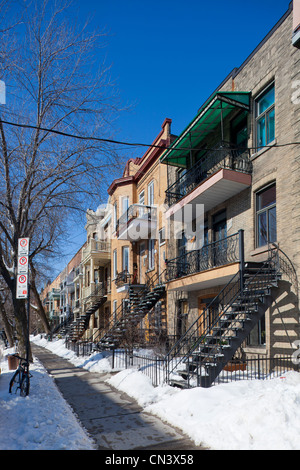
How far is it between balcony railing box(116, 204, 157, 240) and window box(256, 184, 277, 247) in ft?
32.0

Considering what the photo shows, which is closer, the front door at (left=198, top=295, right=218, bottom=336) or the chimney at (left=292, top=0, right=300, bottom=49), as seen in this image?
the chimney at (left=292, top=0, right=300, bottom=49)

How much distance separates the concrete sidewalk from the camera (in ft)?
21.1

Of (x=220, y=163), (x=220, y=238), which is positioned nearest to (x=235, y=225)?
(x=220, y=238)

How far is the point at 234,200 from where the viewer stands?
47.7 feet

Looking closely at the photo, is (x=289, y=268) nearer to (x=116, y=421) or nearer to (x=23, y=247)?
(x=116, y=421)

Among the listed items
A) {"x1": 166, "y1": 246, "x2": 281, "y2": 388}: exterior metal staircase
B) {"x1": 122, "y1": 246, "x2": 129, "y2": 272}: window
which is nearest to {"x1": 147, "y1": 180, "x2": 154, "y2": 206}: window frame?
{"x1": 122, "y1": 246, "x2": 129, "y2": 272}: window

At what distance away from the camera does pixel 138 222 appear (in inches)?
888

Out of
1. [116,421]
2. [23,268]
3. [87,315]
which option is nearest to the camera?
[116,421]

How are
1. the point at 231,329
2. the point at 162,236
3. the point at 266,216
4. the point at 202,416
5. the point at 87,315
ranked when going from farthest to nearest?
the point at 87,315, the point at 162,236, the point at 266,216, the point at 231,329, the point at 202,416

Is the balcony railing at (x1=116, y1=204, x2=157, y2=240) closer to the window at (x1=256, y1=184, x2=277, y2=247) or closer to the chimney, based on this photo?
the window at (x1=256, y1=184, x2=277, y2=247)

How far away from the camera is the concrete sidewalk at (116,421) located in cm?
643

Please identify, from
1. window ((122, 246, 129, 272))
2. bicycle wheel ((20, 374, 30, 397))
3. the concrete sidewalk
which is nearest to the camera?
the concrete sidewalk

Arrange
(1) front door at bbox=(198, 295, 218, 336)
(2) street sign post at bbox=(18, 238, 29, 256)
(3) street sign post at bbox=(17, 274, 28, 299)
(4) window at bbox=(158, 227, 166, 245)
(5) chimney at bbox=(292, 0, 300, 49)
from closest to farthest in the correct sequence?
(3) street sign post at bbox=(17, 274, 28, 299) < (2) street sign post at bbox=(18, 238, 29, 256) < (5) chimney at bbox=(292, 0, 300, 49) < (1) front door at bbox=(198, 295, 218, 336) < (4) window at bbox=(158, 227, 166, 245)

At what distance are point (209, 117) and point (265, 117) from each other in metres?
2.45
